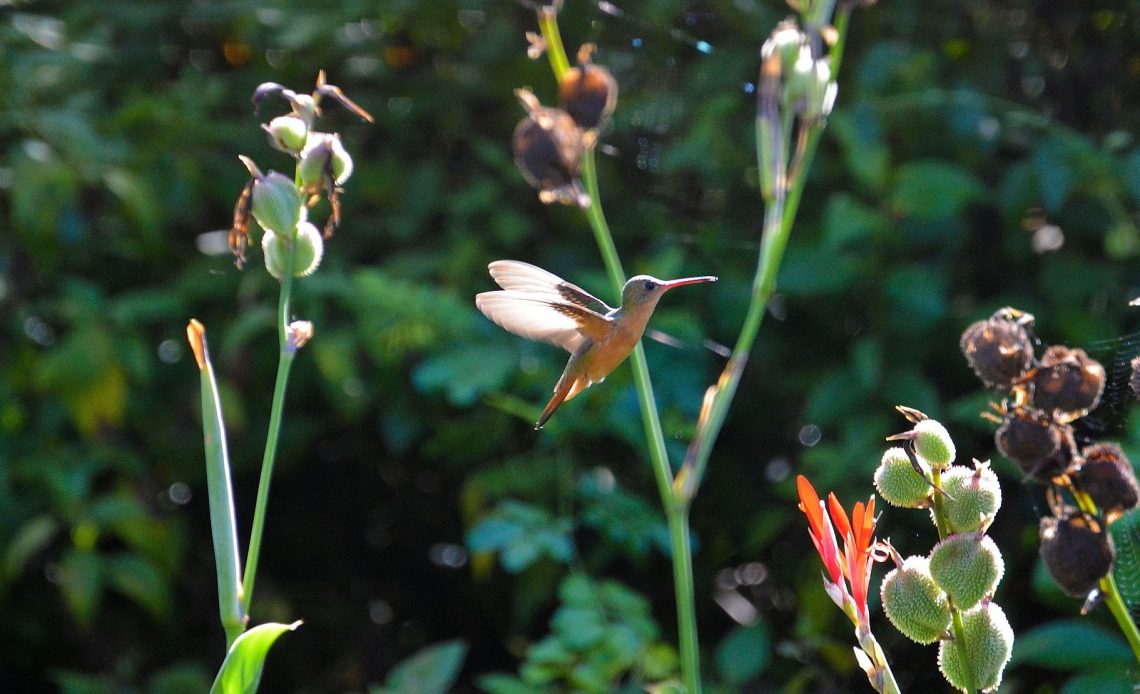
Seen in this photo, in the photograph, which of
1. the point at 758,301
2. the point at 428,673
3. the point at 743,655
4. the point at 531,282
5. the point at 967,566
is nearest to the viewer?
the point at 967,566

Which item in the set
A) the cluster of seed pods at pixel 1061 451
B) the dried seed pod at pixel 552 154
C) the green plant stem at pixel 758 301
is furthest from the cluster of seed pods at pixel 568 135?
the cluster of seed pods at pixel 1061 451

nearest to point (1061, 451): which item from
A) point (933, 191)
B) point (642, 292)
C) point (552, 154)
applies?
point (642, 292)

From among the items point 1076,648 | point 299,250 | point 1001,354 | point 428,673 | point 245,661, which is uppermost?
point 1001,354

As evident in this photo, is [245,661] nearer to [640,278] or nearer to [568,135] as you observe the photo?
[640,278]

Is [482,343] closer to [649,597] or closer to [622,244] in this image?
[622,244]

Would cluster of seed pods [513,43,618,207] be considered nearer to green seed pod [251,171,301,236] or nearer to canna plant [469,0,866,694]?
canna plant [469,0,866,694]

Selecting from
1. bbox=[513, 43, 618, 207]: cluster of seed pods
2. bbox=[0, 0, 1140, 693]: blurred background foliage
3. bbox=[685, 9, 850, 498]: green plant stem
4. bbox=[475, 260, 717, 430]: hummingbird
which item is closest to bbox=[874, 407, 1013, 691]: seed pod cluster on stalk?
bbox=[475, 260, 717, 430]: hummingbird

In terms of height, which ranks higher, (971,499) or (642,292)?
(971,499)

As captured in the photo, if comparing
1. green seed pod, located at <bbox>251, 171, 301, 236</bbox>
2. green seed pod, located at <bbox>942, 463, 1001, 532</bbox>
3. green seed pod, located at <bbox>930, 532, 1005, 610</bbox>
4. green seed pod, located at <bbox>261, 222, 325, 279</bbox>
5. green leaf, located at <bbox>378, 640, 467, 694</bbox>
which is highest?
green seed pod, located at <bbox>942, 463, 1001, 532</bbox>
